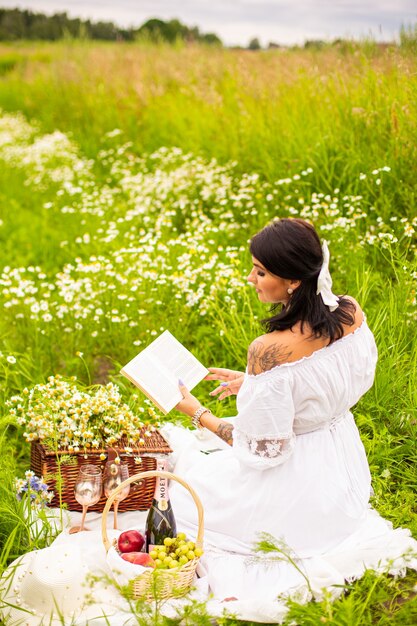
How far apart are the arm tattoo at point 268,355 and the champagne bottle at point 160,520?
24.9 inches

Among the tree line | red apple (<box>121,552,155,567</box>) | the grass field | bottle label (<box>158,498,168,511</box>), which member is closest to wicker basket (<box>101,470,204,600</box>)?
red apple (<box>121,552,155,567</box>)

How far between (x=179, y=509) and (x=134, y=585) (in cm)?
73

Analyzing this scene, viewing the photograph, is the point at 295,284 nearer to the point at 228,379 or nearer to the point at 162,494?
the point at 228,379

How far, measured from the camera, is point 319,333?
3113 mm

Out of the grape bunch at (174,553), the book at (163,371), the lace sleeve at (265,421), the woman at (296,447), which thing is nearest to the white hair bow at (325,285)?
the woman at (296,447)

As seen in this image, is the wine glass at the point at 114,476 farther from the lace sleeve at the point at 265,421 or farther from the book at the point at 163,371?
the lace sleeve at the point at 265,421

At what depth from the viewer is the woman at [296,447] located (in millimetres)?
3066

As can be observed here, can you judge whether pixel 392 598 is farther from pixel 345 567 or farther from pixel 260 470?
pixel 260 470

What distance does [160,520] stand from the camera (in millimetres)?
3098

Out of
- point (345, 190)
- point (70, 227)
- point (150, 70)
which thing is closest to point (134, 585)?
point (345, 190)

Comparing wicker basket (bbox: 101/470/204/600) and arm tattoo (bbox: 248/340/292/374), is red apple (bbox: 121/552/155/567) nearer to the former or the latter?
wicker basket (bbox: 101/470/204/600)

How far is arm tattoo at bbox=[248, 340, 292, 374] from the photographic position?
3.06 meters

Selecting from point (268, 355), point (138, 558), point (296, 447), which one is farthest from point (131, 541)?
point (268, 355)

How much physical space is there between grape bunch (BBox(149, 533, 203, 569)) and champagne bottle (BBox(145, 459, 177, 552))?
0.06 metres
